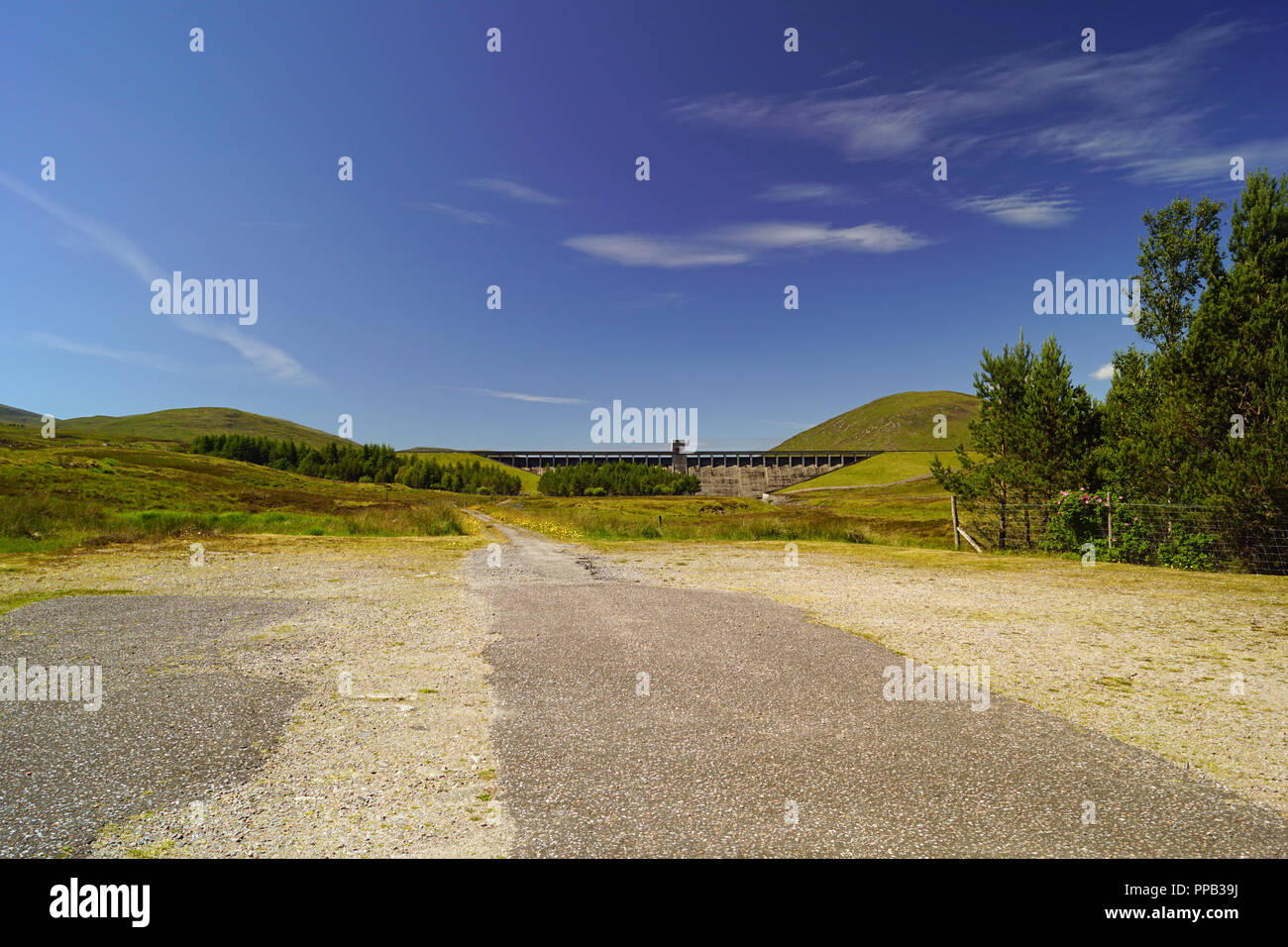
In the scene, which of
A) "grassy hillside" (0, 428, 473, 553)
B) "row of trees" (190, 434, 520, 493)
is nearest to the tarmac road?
"grassy hillside" (0, 428, 473, 553)

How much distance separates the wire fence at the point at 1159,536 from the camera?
62.4 feet

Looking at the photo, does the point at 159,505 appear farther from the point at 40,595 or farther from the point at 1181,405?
the point at 1181,405

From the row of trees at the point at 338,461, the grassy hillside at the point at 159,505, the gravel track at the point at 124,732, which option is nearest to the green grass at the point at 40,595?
the gravel track at the point at 124,732

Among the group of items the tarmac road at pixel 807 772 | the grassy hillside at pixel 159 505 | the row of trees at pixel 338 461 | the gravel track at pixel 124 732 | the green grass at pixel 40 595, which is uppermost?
the row of trees at pixel 338 461

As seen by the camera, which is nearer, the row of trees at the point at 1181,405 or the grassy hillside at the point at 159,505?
the row of trees at the point at 1181,405

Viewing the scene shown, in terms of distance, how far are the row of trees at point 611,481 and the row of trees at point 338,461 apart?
66.1ft

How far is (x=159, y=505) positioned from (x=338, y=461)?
331ft

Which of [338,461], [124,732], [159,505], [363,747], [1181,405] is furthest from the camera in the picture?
[338,461]

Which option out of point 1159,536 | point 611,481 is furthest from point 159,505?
point 611,481

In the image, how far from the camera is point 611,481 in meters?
171

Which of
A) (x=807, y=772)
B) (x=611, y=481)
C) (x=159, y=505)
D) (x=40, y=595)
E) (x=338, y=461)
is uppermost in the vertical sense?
(x=338, y=461)

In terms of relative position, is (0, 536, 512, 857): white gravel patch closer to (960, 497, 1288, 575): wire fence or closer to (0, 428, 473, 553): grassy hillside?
(0, 428, 473, 553): grassy hillside

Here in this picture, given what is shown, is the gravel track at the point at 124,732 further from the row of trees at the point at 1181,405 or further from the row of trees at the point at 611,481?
the row of trees at the point at 611,481

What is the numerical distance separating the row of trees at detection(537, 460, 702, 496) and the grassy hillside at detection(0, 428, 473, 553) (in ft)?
221
